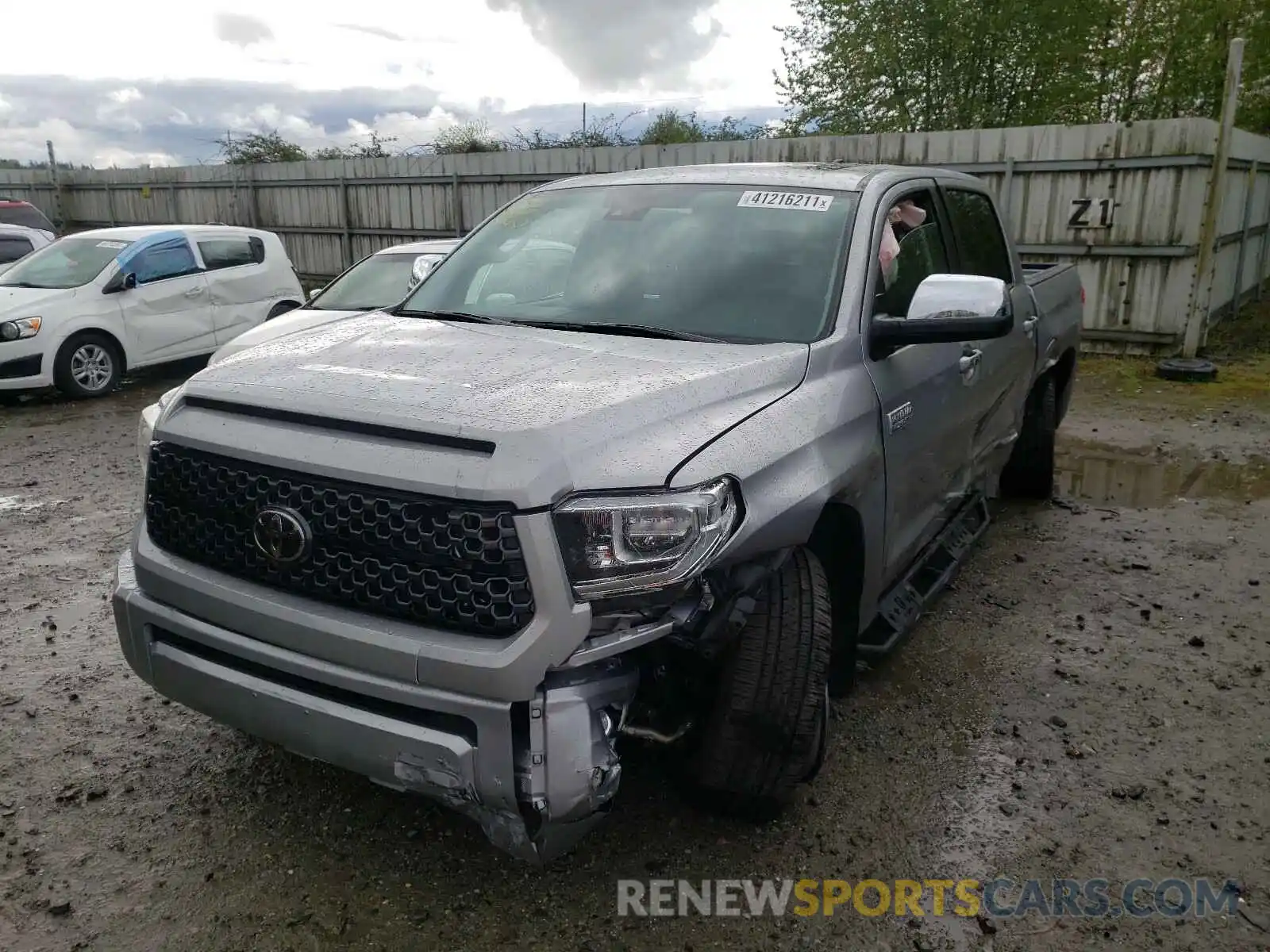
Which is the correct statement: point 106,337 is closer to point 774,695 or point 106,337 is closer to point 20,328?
point 20,328

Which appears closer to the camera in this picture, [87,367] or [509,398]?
[509,398]

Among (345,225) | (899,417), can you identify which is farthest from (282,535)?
(345,225)

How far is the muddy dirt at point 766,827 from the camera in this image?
2.48 meters

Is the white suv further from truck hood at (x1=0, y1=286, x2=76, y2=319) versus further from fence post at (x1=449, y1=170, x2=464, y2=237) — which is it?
fence post at (x1=449, y1=170, x2=464, y2=237)

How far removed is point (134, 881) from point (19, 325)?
7928 millimetres

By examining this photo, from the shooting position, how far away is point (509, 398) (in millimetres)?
2359

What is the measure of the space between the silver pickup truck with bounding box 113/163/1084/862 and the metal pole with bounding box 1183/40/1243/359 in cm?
803

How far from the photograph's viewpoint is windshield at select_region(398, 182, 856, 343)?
3156mm

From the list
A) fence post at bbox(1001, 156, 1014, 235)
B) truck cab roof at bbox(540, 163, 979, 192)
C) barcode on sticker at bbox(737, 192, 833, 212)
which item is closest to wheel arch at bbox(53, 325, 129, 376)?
truck cab roof at bbox(540, 163, 979, 192)

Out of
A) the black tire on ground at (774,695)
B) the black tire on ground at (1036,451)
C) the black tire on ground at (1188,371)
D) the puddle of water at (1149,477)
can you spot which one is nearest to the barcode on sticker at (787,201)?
the black tire on ground at (774,695)

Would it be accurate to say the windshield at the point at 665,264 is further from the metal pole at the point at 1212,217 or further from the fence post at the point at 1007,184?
the metal pole at the point at 1212,217

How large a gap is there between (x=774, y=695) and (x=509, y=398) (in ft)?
3.31

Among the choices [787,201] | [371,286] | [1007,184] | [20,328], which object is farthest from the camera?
[1007,184]

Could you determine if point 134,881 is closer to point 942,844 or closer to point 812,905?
point 812,905
